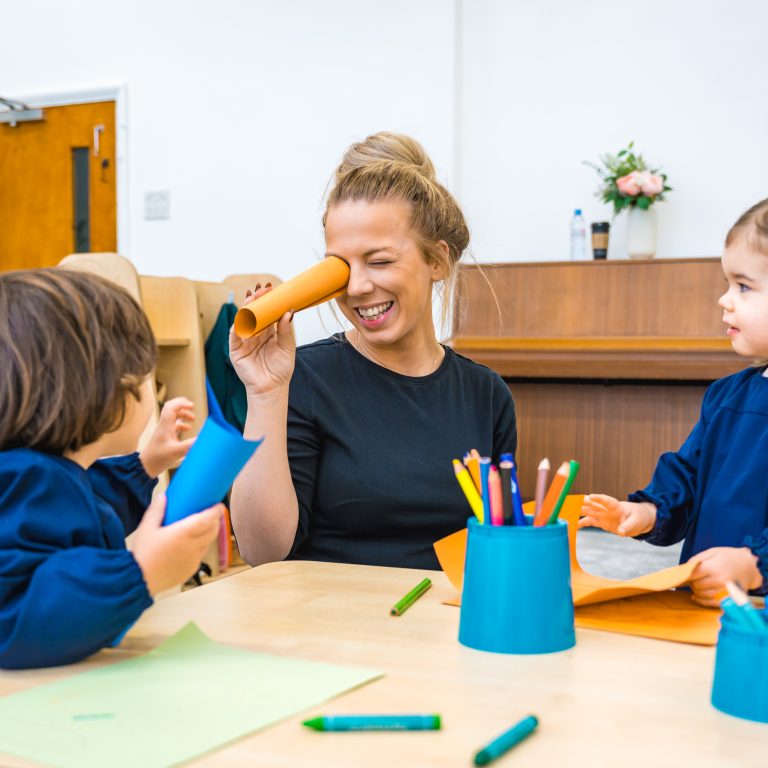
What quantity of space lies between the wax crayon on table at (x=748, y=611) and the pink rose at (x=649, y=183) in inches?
139

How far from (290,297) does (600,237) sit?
10.3 ft

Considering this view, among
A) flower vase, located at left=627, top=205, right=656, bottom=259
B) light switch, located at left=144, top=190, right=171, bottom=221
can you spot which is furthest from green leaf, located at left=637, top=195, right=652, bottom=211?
light switch, located at left=144, top=190, right=171, bottom=221

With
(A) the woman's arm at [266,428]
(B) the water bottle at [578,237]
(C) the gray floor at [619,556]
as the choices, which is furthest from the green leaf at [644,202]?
(A) the woman's arm at [266,428]

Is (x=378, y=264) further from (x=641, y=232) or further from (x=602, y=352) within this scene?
(x=641, y=232)

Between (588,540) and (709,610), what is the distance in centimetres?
311

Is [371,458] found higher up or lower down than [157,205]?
lower down

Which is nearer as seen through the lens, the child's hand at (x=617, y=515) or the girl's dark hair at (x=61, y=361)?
the girl's dark hair at (x=61, y=361)

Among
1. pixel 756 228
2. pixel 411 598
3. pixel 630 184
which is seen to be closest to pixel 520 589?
pixel 411 598

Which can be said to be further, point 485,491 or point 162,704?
point 485,491

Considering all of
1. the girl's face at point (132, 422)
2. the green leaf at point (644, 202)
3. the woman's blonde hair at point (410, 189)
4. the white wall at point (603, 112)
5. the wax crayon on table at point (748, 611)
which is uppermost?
the white wall at point (603, 112)

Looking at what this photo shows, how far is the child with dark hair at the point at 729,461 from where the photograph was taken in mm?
1114

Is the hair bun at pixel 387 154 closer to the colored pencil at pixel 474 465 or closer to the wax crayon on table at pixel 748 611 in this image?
the colored pencil at pixel 474 465

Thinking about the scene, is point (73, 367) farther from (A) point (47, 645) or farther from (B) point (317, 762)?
(B) point (317, 762)

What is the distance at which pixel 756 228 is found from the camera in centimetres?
111
